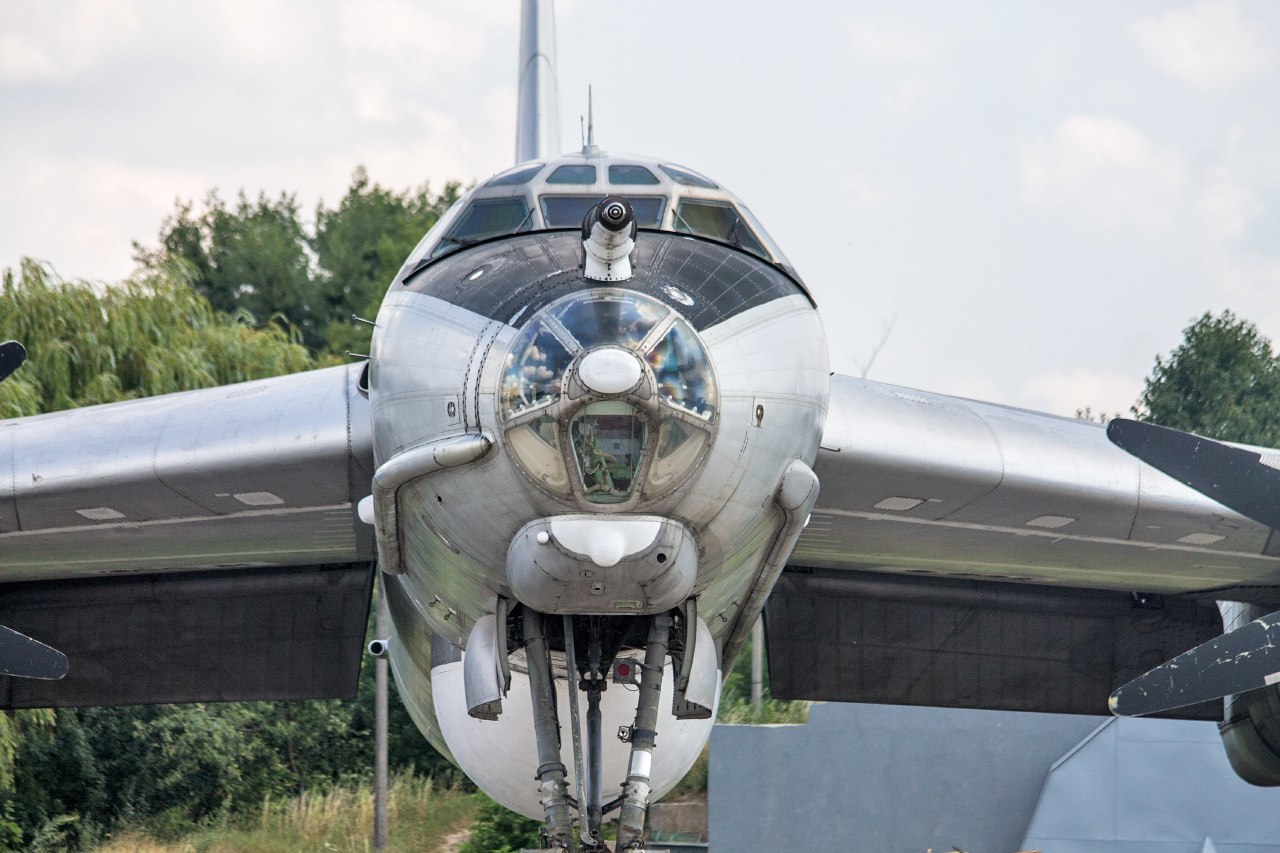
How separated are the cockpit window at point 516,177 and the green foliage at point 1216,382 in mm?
30305

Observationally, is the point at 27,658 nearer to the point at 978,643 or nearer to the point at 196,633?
the point at 196,633

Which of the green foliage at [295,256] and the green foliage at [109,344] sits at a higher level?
the green foliage at [295,256]

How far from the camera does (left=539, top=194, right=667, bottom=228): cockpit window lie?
7129mm

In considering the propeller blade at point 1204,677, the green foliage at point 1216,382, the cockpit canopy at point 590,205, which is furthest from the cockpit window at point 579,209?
the green foliage at point 1216,382

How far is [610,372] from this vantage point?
566cm

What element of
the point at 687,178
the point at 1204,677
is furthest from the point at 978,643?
the point at 687,178

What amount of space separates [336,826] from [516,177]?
14.0 metres

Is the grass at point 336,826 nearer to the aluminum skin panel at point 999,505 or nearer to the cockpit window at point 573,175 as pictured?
the aluminum skin panel at point 999,505

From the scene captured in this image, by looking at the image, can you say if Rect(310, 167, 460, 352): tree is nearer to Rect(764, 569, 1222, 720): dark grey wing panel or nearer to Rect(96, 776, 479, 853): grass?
Rect(96, 776, 479, 853): grass

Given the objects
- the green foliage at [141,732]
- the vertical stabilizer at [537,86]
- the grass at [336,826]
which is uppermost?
the vertical stabilizer at [537,86]

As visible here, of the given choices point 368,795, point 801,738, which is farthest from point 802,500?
point 368,795

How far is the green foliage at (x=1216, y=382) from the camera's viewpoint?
117 feet

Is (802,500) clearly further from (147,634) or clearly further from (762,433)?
(147,634)

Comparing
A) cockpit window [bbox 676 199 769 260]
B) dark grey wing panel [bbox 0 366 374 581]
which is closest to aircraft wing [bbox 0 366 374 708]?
dark grey wing panel [bbox 0 366 374 581]
